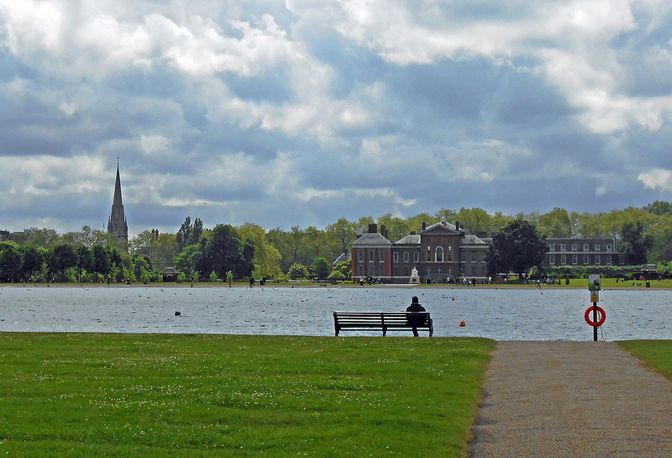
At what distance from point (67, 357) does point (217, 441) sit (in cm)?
1252

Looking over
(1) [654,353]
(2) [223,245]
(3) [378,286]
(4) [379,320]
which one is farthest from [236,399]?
(2) [223,245]

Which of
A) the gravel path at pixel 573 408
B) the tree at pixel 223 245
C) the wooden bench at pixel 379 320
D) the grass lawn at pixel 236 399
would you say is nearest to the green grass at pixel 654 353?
the gravel path at pixel 573 408

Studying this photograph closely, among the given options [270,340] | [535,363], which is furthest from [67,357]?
[535,363]

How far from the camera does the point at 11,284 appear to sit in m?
199

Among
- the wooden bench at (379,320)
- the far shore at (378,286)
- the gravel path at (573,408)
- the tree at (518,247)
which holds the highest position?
the tree at (518,247)

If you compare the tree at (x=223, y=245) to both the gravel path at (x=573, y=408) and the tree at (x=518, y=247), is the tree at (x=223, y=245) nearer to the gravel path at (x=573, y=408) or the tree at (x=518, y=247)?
the tree at (x=518, y=247)

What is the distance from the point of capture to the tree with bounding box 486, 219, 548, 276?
179 metres

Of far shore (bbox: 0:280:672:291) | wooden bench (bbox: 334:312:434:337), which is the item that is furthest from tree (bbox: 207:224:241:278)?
wooden bench (bbox: 334:312:434:337)

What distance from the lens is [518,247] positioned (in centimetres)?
17850

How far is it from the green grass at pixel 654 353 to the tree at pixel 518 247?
14847 cm

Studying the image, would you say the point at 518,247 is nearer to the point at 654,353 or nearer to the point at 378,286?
the point at 378,286

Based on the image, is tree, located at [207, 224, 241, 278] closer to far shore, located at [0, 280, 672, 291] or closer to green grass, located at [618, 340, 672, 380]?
far shore, located at [0, 280, 672, 291]

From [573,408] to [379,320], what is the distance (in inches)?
766

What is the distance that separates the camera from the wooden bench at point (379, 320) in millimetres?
36319
